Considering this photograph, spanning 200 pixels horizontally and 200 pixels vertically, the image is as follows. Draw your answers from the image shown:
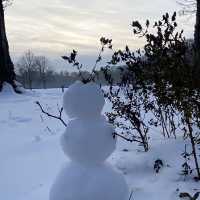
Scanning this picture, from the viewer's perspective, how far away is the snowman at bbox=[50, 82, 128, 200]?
9.39ft

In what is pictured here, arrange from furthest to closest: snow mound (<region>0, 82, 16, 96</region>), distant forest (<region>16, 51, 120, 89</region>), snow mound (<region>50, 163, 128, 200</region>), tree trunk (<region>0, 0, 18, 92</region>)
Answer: distant forest (<region>16, 51, 120, 89</region>)
tree trunk (<region>0, 0, 18, 92</region>)
snow mound (<region>0, 82, 16, 96</region>)
snow mound (<region>50, 163, 128, 200</region>)

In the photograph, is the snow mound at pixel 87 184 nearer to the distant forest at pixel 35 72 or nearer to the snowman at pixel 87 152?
the snowman at pixel 87 152

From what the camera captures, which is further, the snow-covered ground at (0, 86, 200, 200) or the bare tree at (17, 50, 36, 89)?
the bare tree at (17, 50, 36, 89)

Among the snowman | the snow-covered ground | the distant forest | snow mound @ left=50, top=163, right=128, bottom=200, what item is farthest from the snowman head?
the distant forest

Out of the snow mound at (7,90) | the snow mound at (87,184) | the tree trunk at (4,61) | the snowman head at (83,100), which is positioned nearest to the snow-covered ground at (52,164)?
the snow mound at (87,184)

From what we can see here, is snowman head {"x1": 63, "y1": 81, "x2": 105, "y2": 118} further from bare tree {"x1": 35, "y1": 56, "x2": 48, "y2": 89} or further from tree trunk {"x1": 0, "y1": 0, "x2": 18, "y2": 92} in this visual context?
bare tree {"x1": 35, "y1": 56, "x2": 48, "y2": 89}

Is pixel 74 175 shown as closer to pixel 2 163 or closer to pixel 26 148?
pixel 2 163

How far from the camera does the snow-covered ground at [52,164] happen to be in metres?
4.11

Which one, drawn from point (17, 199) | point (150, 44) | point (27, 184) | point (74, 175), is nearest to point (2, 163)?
point (27, 184)

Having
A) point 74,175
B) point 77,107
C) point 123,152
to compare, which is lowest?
point 123,152

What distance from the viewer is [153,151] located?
16.0 ft

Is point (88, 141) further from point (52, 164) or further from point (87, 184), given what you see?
point (52, 164)

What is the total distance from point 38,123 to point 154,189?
18.5ft

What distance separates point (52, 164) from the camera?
19.2 feet
